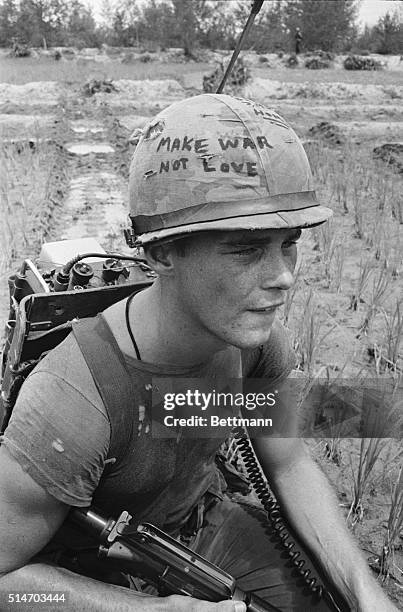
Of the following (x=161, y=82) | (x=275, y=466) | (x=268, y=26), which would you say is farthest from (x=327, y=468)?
(x=268, y=26)

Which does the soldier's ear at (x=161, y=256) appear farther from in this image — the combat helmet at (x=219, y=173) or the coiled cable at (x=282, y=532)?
the coiled cable at (x=282, y=532)

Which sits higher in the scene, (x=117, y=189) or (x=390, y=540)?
(x=117, y=189)

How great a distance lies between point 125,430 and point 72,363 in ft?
0.54

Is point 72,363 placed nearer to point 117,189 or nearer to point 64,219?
point 64,219

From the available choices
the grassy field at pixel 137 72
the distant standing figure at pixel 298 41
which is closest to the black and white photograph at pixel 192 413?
the grassy field at pixel 137 72

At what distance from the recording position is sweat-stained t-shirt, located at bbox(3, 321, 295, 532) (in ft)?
3.80

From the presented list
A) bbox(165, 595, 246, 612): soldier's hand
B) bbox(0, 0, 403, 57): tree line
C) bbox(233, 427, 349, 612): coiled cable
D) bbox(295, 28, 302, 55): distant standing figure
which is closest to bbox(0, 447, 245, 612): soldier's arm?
bbox(165, 595, 246, 612): soldier's hand

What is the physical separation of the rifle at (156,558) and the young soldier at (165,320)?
55 mm

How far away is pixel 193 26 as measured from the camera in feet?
113

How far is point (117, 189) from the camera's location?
7043 mm

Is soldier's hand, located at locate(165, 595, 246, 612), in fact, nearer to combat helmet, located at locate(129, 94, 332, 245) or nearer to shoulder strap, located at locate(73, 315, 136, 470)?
shoulder strap, located at locate(73, 315, 136, 470)

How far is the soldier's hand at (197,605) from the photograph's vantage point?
1.28 meters

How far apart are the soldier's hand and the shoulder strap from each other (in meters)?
0.30

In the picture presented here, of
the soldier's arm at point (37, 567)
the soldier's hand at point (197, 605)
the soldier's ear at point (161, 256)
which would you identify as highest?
the soldier's ear at point (161, 256)
